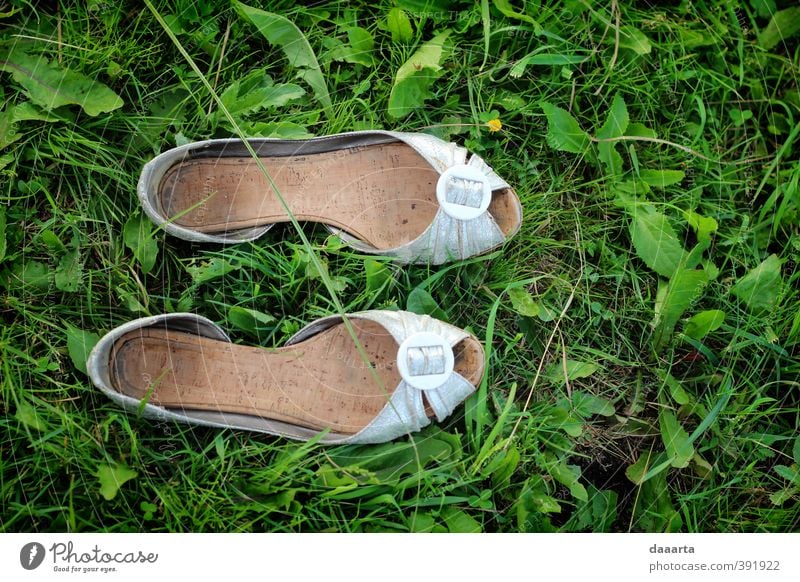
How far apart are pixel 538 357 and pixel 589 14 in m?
0.74

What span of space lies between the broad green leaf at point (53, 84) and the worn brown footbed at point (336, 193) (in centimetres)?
20

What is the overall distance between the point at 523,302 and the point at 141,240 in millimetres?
755

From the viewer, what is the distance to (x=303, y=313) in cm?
123

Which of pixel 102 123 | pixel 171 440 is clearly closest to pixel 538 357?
pixel 171 440

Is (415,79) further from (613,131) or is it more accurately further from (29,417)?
(29,417)

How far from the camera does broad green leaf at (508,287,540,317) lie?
1.26 m

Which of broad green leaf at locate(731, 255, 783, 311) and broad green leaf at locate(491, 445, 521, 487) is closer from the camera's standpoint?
broad green leaf at locate(491, 445, 521, 487)

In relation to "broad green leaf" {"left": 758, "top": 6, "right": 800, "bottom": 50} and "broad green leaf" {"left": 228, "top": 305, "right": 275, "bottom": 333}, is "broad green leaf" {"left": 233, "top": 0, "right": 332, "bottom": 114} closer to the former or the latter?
"broad green leaf" {"left": 228, "top": 305, "right": 275, "bottom": 333}

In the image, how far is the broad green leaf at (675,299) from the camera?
1.26 metres

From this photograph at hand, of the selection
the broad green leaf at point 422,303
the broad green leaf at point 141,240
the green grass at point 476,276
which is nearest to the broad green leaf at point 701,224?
the green grass at point 476,276

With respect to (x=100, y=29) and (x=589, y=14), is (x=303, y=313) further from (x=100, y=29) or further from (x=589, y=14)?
(x=589, y=14)

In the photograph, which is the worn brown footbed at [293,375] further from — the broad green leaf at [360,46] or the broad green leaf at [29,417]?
the broad green leaf at [360,46]

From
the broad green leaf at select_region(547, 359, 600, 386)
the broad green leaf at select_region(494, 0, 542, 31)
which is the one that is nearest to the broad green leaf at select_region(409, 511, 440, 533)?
the broad green leaf at select_region(547, 359, 600, 386)

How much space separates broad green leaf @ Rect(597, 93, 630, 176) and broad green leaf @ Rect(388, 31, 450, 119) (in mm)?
365
